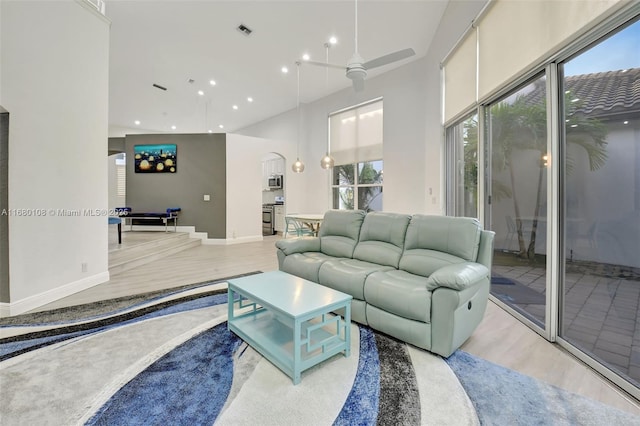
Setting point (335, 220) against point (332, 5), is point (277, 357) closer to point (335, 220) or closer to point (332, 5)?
point (335, 220)

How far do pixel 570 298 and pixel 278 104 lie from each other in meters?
7.87

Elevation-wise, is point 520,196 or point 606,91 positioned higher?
point 606,91

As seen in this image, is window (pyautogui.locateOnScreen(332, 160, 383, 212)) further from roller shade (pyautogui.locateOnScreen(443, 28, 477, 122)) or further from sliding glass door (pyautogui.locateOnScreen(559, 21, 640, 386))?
sliding glass door (pyautogui.locateOnScreen(559, 21, 640, 386))

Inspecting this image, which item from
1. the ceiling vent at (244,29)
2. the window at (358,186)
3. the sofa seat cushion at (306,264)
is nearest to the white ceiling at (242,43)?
the ceiling vent at (244,29)

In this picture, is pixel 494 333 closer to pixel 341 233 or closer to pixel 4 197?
pixel 341 233

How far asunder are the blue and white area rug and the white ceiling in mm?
4244

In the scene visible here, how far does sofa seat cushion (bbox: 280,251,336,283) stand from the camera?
2.97m

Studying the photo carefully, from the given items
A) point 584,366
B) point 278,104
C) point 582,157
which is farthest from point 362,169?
point 584,366

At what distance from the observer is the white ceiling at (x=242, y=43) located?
4.05 m

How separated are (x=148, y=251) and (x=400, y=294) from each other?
16.5 ft

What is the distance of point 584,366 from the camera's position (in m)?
1.96

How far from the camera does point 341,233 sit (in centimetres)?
348

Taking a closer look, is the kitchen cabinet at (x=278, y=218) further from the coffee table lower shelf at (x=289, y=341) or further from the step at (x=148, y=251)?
the coffee table lower shelf at (x=289, y=341)

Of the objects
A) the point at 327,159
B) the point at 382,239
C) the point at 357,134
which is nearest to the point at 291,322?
the point at 382,239
